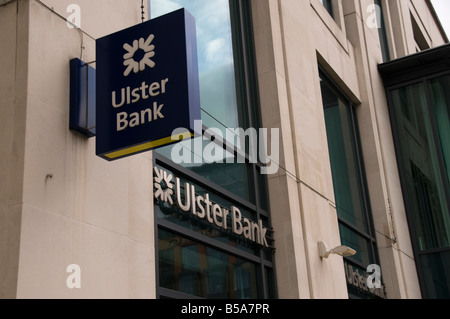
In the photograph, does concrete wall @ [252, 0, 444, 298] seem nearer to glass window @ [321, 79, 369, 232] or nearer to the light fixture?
the light fixture

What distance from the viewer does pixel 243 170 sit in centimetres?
1002

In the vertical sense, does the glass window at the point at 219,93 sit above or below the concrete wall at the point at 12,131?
above

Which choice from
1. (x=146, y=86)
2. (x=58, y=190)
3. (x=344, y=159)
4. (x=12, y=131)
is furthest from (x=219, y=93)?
(x=344, y=159)

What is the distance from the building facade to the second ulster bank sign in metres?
0.34

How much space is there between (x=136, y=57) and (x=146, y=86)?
339 millimetres

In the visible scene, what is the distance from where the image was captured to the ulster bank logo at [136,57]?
19.4 feet

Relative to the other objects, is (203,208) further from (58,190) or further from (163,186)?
(58,190)

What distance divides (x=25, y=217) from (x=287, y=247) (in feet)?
17.8

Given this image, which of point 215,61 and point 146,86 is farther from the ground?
point 215,61

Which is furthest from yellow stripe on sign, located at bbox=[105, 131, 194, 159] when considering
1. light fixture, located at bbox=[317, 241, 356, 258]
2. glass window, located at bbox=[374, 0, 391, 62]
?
glass window, located at bbox=[374, 0, 391, 62]

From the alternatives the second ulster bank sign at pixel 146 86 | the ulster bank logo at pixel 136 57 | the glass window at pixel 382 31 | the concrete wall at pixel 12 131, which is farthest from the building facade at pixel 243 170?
the ulster bank logo at pixel 136 57

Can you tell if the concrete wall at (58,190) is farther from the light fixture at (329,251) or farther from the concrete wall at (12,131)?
the light fixture at (329,251)

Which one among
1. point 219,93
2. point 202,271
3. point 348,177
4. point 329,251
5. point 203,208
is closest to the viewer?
point 202,271

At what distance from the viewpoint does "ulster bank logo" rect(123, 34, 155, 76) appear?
5902 millimetres
